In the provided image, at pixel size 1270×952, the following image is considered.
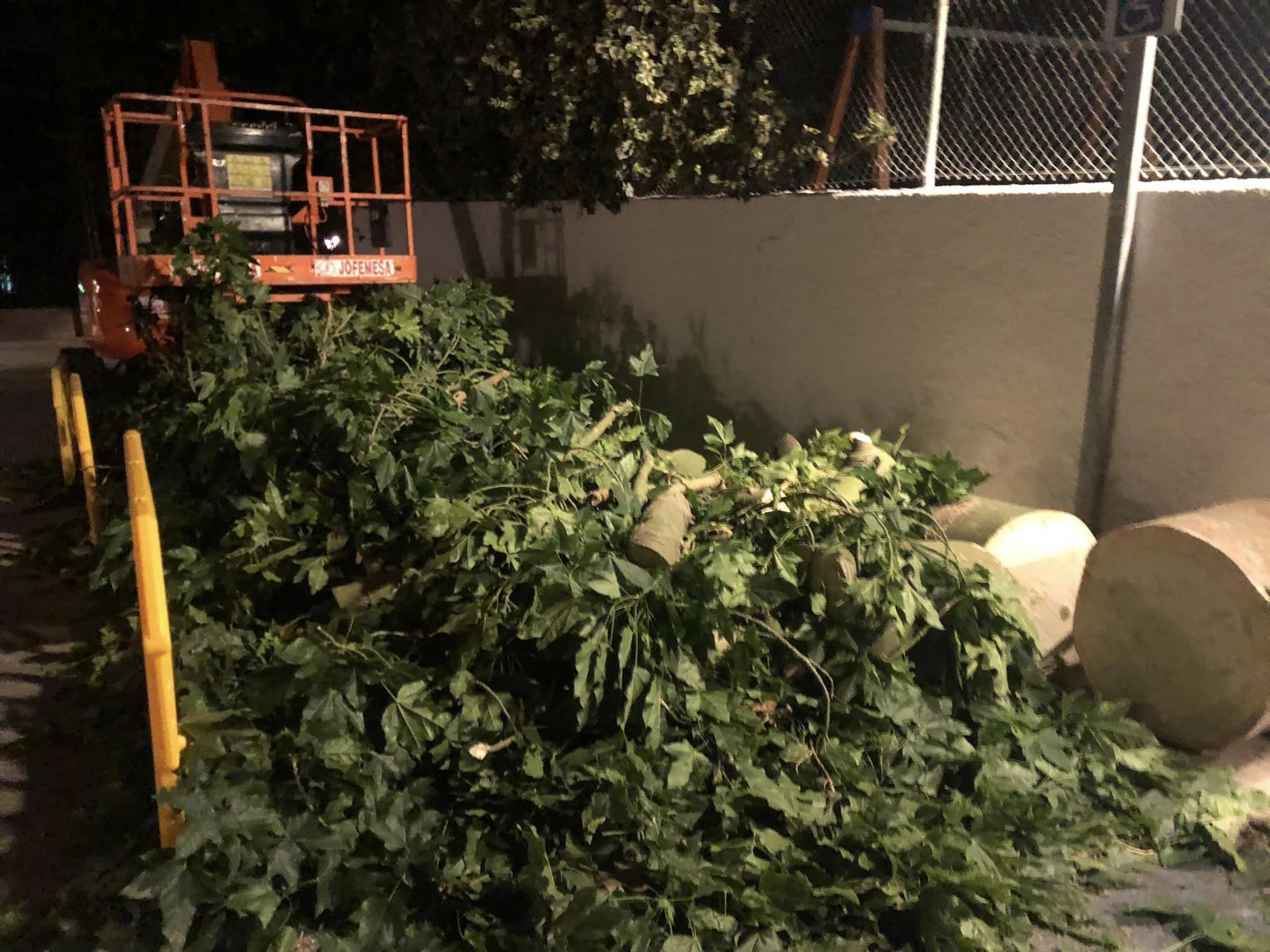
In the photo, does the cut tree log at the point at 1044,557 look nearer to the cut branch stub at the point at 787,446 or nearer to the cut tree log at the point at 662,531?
the cut tree log at the point at 662,531

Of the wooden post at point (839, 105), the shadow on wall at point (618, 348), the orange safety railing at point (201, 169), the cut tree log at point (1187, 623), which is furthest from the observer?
the shadow on wall at point (618, 348)

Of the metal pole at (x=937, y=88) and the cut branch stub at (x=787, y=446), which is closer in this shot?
the cut branch stub at (x=787, y=446)

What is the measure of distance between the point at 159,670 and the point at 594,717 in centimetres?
137

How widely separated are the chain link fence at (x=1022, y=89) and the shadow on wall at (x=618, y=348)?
70.6 inches

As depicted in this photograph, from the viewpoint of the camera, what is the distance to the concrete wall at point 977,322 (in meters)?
4.02

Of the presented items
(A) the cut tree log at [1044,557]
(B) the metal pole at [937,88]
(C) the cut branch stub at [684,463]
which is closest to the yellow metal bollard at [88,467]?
(C) the cut branch stub at [684,463]

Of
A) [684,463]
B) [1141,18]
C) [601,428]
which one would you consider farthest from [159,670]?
[1141,18]

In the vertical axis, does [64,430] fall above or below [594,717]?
above

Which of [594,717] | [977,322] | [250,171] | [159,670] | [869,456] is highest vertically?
[250,171]

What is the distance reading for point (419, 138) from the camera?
10.7m

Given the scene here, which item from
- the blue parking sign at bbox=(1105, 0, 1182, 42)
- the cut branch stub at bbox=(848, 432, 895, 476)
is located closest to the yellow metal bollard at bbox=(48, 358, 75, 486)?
the cut branch stub at bbox=(848, 432, 895, 476)

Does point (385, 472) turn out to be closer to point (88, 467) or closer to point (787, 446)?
point (787, 446)

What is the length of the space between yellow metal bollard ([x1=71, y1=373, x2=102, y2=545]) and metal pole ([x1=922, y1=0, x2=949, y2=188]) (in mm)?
5548

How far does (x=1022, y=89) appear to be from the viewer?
5.41 m
